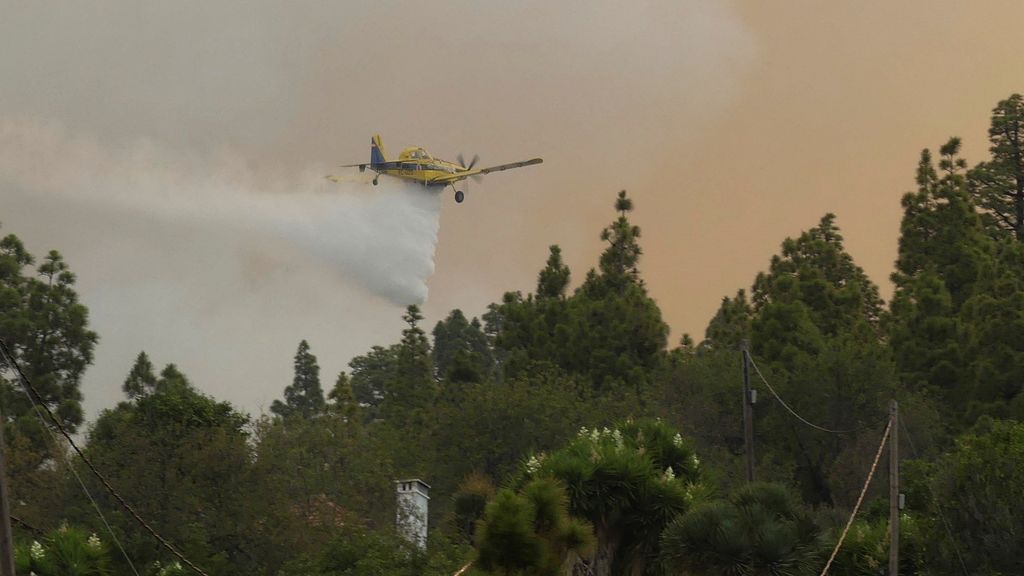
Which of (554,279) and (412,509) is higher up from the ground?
(554,279)

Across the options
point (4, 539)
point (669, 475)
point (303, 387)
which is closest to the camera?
point (4, 539)

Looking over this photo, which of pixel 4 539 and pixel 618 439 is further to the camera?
pixel 618 439

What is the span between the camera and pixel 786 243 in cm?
8700

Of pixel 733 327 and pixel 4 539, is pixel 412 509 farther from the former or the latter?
pixel 733 327

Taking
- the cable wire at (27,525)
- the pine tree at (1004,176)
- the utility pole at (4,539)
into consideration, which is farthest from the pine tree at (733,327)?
the utility pole at (4,539)

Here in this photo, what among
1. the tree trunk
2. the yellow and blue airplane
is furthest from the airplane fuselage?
the tree trunk

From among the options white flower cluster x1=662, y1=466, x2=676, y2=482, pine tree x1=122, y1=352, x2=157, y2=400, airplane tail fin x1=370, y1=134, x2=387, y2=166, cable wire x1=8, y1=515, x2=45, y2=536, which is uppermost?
airplane tail fin x1=370, y1=134, x2=387, y2=166

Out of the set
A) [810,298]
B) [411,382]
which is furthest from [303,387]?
[810,298]

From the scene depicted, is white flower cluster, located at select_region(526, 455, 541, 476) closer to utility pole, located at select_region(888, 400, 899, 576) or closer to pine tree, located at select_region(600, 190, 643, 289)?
utility pole, located at select_region(888, 400, 899, 576)

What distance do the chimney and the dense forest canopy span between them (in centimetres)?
104

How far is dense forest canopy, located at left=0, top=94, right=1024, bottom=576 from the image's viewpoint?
3569 centimetres

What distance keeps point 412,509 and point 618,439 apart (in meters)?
15.7

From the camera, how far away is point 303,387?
5866 inches

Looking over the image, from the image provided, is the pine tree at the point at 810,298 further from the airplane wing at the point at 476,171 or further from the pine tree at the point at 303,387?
the pine tree at the point at 303,387
